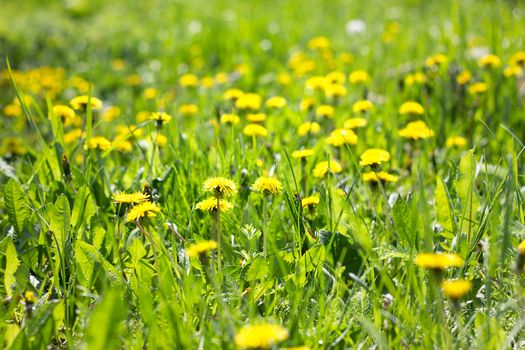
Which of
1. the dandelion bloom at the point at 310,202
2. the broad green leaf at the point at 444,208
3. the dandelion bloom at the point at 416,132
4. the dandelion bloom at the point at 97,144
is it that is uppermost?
the dandelion bloom at the point at 97,144

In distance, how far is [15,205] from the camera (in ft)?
6.35

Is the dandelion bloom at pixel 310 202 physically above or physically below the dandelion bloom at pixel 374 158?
below

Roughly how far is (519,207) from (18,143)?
91.7 inches

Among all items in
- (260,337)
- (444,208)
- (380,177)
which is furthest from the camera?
(380,177)

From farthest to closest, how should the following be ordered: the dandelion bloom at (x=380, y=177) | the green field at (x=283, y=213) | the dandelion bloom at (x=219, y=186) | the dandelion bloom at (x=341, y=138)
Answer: the dandelion bloom at (x=341, y=138)
the dandelion bloom at (x=380, y=177)
the dandelion bloom at (x=219, y=186)
the green field at (x=283, y=213)

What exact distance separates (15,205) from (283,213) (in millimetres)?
926

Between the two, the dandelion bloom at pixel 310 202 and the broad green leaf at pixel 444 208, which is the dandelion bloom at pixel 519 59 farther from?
the dandelion bloom at pixel 310 202

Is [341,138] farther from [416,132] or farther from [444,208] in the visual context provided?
[444,208]

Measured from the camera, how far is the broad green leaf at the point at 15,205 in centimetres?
192

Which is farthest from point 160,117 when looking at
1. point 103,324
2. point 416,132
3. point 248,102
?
point 103,324

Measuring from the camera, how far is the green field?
1.44 m

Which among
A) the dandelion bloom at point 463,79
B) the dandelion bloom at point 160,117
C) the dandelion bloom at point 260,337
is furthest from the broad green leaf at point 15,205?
the dandelion bloom at point 463,79

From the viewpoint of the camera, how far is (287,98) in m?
3.70

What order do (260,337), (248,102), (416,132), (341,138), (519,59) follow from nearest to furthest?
(260,337) → (341,138) → (416,132) → (248,102) → (519,59)
